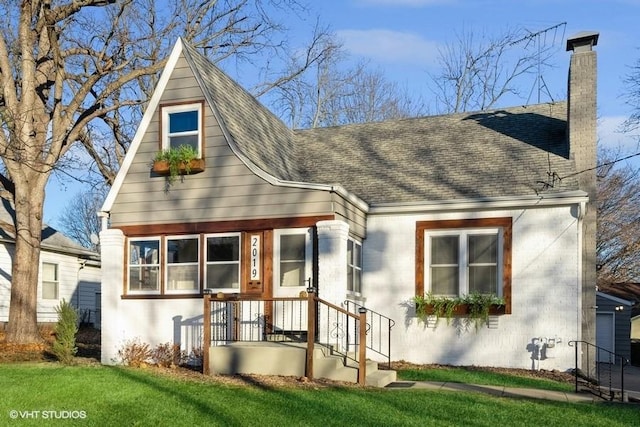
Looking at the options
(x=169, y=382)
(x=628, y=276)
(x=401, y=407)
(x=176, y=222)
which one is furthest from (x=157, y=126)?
(x=628, y=276)

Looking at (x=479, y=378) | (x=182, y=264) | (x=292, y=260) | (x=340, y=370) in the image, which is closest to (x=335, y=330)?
(x=340, y=370)

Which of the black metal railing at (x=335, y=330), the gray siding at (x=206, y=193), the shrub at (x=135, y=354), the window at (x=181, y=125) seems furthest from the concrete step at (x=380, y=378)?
the window at (x=181, y=125)

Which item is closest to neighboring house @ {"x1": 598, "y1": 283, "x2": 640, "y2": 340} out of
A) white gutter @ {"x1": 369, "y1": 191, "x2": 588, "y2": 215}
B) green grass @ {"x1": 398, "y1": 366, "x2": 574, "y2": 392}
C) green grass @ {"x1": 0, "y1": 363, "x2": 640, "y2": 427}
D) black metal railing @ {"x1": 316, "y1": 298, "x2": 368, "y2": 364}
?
white gutter @ {"x1": 369, "y1": 191, "x2": 588, "y2": 215}

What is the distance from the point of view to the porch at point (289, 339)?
10.7 meters

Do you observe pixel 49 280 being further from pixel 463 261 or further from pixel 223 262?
pixel 463 261

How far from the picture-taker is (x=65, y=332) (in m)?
11.7

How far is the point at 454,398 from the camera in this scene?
9.17m

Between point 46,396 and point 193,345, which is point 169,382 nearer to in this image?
point 46,396

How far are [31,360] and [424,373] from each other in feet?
25.4

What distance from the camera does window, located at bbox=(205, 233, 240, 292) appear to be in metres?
13.1

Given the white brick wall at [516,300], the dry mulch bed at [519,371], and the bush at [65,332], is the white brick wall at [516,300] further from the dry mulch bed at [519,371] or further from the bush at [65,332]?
the bush at [65,332]

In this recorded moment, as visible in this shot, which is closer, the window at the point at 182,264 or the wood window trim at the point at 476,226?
the wood window trim at the point at 476,226

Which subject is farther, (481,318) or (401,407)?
(481,318)

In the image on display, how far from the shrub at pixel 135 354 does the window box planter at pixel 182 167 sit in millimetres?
3501
